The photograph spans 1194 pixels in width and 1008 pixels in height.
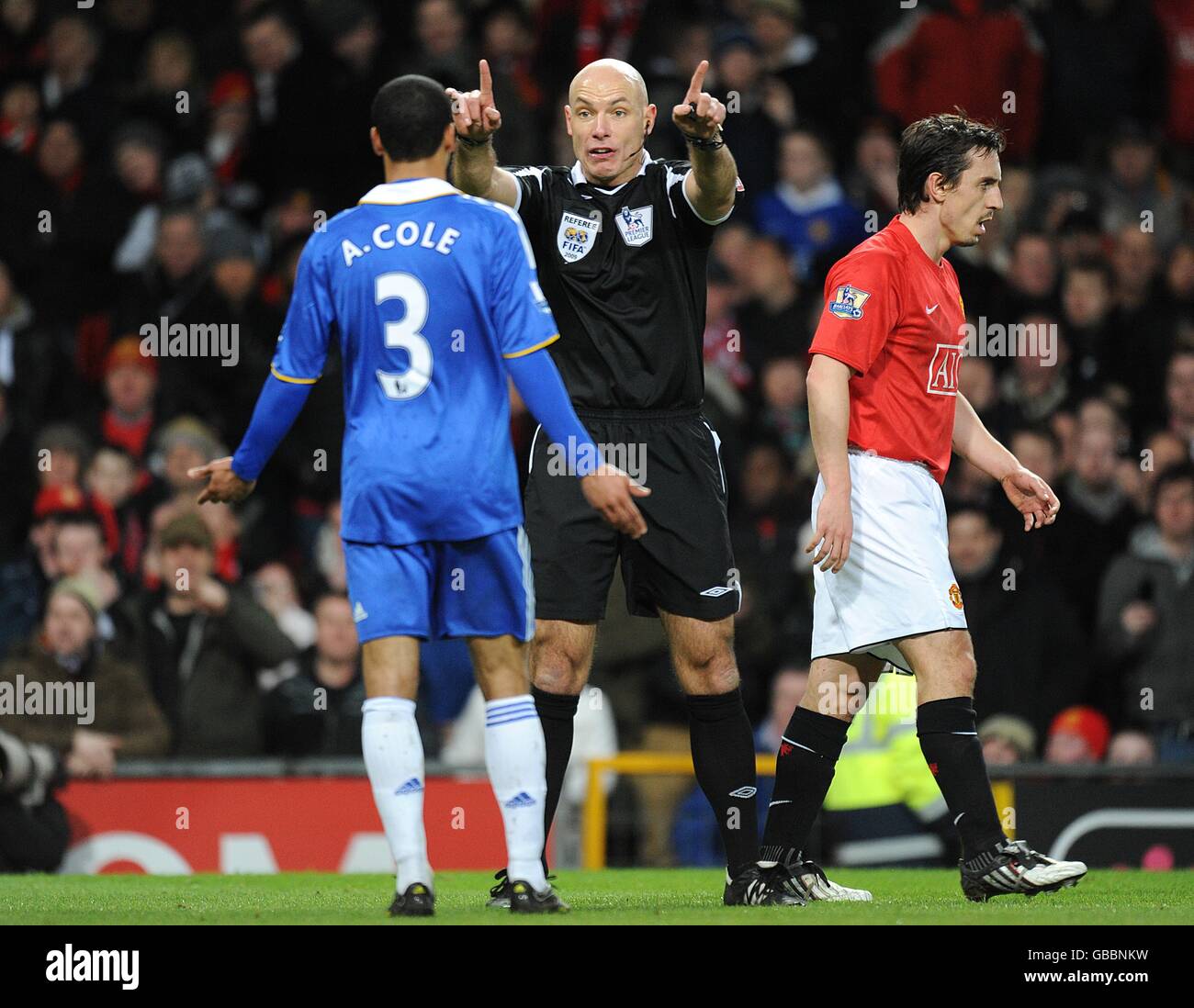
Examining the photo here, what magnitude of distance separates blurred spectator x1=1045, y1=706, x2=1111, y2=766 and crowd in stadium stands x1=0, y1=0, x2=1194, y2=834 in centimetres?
2

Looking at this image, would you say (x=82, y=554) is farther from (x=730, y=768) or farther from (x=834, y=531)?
(x=834, y=531)

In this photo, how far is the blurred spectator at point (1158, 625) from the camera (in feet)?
31.9

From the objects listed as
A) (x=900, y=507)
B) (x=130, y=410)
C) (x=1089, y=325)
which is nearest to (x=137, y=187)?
(x=130, y=410)

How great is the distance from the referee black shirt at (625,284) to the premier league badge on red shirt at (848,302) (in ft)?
1.40

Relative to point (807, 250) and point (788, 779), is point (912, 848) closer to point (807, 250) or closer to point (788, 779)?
point (788, 779)

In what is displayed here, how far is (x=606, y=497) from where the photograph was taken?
199 inches

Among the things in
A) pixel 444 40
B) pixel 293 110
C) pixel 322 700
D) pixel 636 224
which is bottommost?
pixel 322 700

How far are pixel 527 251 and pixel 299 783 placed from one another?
403 cm

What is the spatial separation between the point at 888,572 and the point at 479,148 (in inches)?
68.9

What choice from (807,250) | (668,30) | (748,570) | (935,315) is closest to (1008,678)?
(748,570)

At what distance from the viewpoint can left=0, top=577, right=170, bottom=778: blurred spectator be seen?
29.1ft

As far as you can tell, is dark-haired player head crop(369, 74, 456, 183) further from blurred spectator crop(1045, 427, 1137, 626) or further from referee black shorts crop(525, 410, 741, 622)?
blurred spectator crop(1045, 427, 1137, 626)

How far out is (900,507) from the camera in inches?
228

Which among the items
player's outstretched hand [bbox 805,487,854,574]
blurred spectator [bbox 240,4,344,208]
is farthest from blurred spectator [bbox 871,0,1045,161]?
player's outstretched hand [bbox 805,487,854,574]
